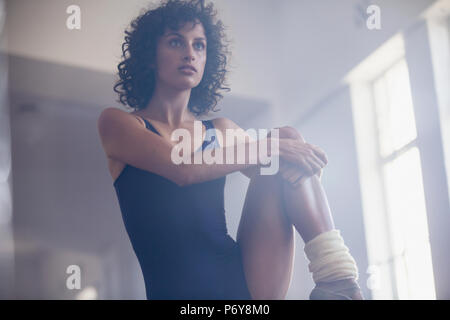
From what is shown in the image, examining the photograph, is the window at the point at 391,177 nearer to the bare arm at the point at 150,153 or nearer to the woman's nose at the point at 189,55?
the bare arm at the point at 150,153

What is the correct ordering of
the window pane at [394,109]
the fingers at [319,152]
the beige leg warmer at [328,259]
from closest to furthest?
1. the beige leg warmer at [328,259]
2. the fingers at [319,152]
3. the window pane at [394,109]

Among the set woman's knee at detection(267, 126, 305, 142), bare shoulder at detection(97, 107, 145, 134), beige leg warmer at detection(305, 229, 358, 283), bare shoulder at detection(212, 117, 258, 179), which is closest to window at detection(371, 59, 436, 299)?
beige leg warmer at detection(305, 229, 358, 283)

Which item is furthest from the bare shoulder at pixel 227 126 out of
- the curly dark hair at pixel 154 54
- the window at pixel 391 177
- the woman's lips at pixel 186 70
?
the window at pixel 391 177

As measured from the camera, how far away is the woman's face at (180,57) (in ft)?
6.21

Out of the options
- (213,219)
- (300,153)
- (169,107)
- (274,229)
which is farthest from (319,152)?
(169,107)

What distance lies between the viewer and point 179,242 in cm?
175

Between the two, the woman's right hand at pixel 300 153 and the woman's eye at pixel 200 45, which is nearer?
the woman's right hand at pixel 300 153

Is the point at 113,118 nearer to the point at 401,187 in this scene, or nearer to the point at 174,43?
the point at 174,43

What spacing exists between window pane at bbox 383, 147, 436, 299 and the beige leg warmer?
250mm

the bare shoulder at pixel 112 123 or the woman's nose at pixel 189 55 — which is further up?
the woman's nose at pixel 189 55

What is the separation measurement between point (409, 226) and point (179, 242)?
0.78 meters

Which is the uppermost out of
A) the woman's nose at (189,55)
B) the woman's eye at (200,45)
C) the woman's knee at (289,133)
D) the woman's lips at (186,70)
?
the woman's eye at (200,45)

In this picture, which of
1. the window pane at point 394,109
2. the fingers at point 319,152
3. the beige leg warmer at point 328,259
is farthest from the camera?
the window pane at point 394,109

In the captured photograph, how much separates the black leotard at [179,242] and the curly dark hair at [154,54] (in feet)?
0.89
